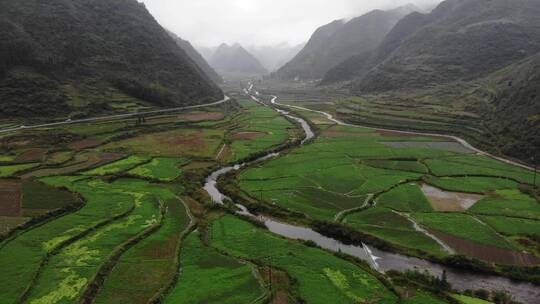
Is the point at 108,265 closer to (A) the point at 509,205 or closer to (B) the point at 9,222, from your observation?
(B) the point at 9,222

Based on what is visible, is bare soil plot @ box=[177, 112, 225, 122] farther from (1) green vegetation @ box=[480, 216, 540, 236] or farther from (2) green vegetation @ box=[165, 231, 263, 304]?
(1) green vegetation @ box=[480, 216, 540, 236]

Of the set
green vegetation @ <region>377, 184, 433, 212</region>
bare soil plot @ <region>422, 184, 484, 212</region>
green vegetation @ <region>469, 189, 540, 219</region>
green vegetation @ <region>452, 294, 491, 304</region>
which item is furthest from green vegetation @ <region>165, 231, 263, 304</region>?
green vegetation @ <region>469, 189, 540, 219</region>

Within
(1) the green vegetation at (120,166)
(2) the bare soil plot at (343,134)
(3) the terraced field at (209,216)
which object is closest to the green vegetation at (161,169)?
(3) the terraced field at (209,216)

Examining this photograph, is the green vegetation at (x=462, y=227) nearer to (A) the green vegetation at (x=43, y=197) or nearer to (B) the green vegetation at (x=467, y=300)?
(B) the green vegetation at (x=467, y=300)

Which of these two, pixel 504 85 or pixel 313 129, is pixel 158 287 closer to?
pixel 313 129

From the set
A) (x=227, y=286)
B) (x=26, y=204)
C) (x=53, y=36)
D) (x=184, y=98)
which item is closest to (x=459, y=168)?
(x=227, y=286)
